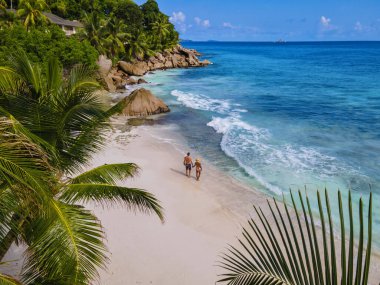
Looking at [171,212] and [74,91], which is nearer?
[74,91]

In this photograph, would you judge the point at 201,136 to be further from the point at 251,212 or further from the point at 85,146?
the point at 85,146

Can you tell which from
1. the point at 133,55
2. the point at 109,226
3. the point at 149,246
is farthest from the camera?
the point at 133,55

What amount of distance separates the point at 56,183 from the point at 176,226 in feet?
20.3

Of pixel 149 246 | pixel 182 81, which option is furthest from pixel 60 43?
pixel 149 246

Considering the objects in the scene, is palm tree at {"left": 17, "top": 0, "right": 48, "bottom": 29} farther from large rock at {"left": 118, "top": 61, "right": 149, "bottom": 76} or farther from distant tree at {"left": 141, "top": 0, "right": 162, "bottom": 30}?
distant tree at {"left": 141, "top": 0, "right": 162, "bottom": 30}

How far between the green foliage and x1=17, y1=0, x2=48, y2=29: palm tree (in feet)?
12.2

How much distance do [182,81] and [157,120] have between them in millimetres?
23722

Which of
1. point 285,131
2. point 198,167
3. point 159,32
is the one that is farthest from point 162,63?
point 198,167

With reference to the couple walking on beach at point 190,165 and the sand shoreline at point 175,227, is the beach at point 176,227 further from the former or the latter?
the couple walking on beach at point 190,165

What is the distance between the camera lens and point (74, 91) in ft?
19.6

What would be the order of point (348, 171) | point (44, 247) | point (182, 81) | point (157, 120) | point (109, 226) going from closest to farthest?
point (44, 247), point (109, 226), point (348, 171), point (157, 120), point (182, 81)

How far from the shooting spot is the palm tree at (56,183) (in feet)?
12.7

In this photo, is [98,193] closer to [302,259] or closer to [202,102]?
[302,259]

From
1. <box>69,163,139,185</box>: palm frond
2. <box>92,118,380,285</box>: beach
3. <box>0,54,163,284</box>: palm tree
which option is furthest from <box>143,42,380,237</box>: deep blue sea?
<box>0,54,163,284</box>: palm tree
